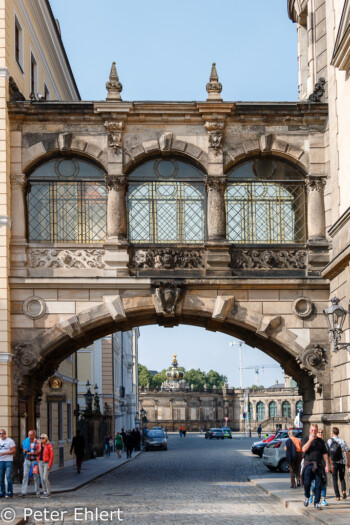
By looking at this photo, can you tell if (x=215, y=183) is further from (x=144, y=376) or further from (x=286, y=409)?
(x=144, y=376)

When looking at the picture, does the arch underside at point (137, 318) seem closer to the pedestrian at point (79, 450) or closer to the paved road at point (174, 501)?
the paved road at point (174, 501)

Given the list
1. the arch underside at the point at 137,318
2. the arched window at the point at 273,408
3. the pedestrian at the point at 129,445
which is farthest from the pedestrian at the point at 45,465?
the arched window at the point at 273,408

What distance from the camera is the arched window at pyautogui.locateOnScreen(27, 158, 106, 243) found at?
25594 mm

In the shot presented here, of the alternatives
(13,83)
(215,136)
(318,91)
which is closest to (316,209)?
(318,91)

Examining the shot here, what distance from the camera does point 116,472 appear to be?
114 feet

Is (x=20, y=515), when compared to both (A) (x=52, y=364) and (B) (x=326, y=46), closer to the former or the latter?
(A) (x=52, y=364)

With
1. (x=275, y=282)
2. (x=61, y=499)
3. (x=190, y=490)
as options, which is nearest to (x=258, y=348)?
(x=275, y=282)

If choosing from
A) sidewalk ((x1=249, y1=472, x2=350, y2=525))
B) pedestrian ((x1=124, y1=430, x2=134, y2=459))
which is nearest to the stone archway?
sidewalk ((x1=249, y1=472, x2=350, y2=525))

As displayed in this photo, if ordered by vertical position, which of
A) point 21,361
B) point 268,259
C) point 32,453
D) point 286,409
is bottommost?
point 32,453

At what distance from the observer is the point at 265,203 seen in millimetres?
26109

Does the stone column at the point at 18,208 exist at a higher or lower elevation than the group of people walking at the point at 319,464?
higher

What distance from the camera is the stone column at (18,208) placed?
25.0 meters

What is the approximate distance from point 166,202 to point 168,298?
290cm

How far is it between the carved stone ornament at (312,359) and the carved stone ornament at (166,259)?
3574mm
